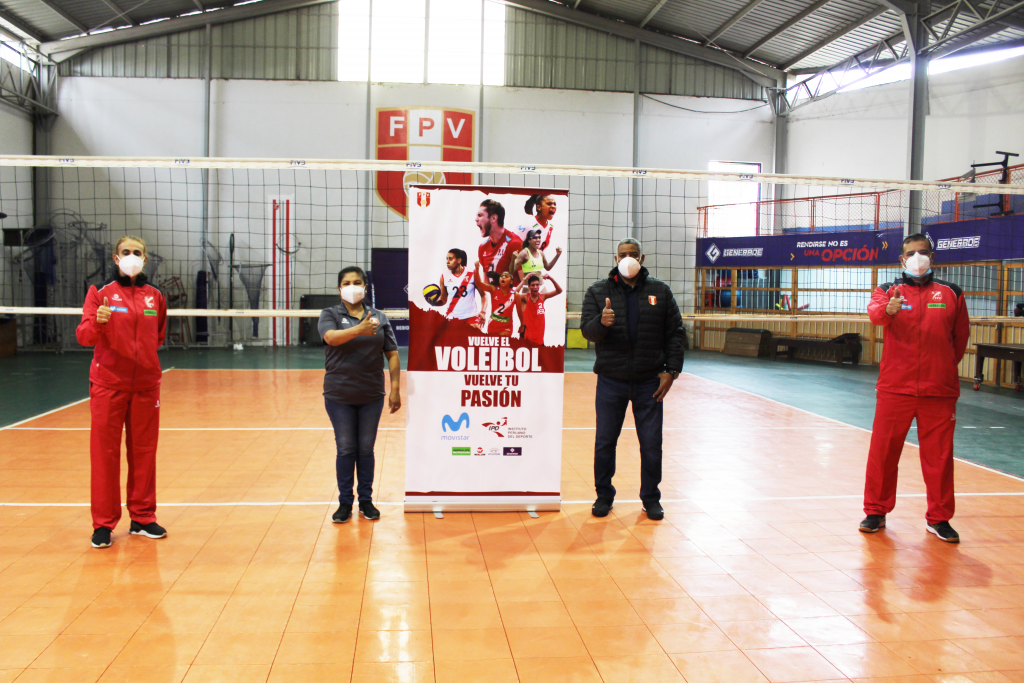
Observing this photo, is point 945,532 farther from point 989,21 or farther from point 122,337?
point 989,21

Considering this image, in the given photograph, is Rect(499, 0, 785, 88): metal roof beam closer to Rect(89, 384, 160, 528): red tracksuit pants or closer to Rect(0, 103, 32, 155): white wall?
Rect(0, 103, 32, 155): white wall

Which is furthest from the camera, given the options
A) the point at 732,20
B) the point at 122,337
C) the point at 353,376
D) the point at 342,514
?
the point at 732,20

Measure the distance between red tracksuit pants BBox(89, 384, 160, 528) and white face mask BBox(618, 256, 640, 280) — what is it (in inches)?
106

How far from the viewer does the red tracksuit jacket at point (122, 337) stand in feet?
12.0

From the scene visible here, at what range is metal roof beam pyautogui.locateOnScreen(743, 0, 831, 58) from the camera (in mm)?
14484

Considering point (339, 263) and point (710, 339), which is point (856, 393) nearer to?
point (710, 339)

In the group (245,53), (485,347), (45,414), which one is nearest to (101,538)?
(485,347)

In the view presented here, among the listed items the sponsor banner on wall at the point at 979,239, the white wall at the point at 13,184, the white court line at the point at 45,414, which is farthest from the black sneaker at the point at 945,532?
the white wall at the point at 13,184

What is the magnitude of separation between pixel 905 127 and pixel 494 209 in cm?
1446

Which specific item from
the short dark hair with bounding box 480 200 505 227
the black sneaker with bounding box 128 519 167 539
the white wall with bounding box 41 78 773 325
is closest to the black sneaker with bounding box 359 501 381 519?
the black sneaker with bounding box 128 519 167 539

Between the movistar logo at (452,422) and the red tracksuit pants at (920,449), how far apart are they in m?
2.42

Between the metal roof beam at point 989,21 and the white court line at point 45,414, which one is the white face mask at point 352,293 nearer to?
the white court line at point 45,414

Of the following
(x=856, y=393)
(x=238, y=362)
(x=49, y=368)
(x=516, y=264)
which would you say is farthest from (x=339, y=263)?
(x=516, y=264)

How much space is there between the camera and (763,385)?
11.2 meters
